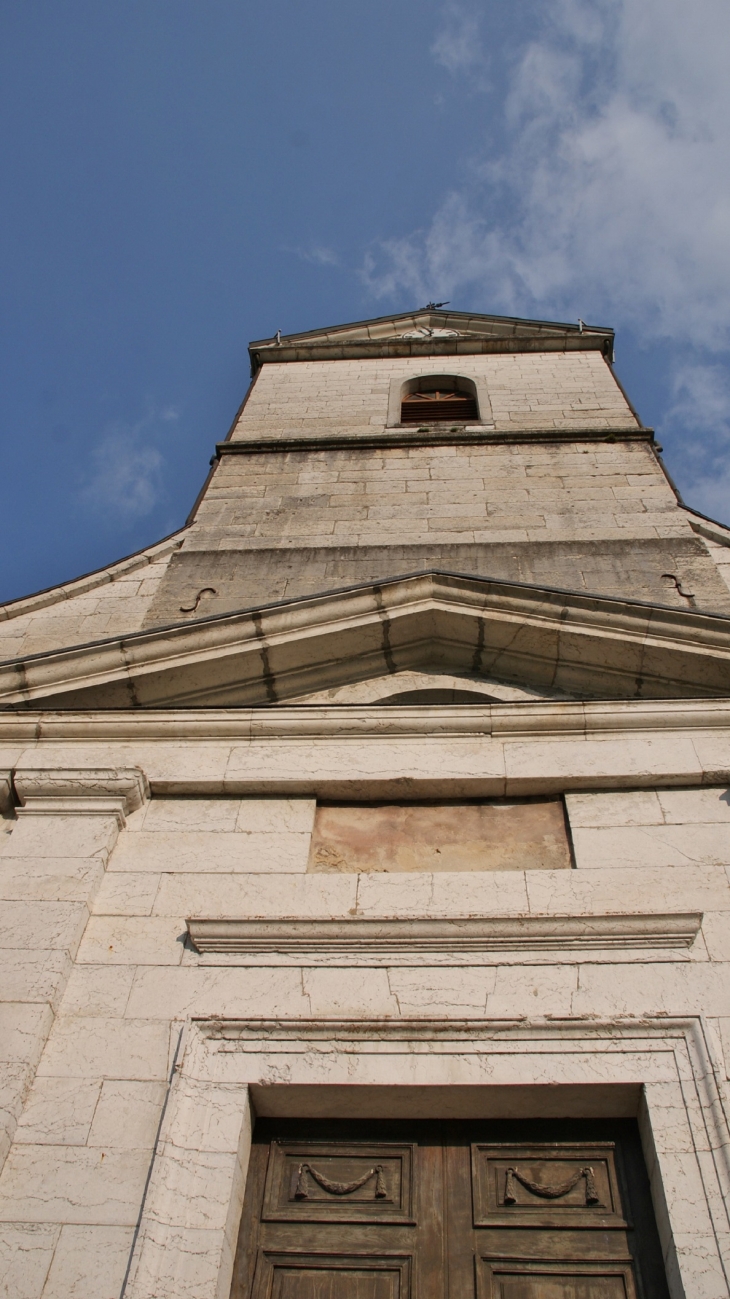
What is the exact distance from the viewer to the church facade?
147 inches

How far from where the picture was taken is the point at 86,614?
7.08 meters

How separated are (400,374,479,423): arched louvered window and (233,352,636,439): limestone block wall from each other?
0.54ft

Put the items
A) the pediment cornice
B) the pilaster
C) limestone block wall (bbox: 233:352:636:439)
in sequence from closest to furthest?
the pilaster, limestone block wall (bbox: 233:352:636:439), the pediment cornice

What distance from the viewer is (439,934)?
439 cm

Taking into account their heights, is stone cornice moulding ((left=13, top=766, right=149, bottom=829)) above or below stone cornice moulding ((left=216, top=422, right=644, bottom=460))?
below

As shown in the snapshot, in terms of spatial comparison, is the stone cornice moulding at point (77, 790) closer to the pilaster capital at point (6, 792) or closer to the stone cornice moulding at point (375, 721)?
the pilaster capital at point (6, 792)

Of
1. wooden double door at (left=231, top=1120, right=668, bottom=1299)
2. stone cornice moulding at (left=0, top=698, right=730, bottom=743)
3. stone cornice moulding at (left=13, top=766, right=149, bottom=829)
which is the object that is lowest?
wooden double door at (left=231, top=1120, right=668, bottom=1299)

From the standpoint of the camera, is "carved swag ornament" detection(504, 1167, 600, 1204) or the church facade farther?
"carved swag ornament" detection(504, 1167, 600, 1204)

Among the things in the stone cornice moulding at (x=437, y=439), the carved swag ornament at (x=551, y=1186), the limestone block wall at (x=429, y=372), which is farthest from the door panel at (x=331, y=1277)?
the limestone block wall at (x=429, y=372)

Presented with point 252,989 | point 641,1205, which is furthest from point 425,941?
point 641,1205

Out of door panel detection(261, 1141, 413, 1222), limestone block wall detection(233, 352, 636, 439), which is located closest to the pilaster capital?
door panel detection(261, 1141, 413, 1222)

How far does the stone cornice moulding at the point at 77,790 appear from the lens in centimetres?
516

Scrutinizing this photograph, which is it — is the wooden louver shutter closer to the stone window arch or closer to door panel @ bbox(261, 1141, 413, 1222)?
the stone window arch

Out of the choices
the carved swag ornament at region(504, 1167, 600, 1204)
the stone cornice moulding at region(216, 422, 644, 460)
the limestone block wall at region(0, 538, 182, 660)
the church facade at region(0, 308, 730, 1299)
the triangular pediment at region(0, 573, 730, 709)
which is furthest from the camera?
the stone cornice moulding at region(216, 422, 644, 460)
